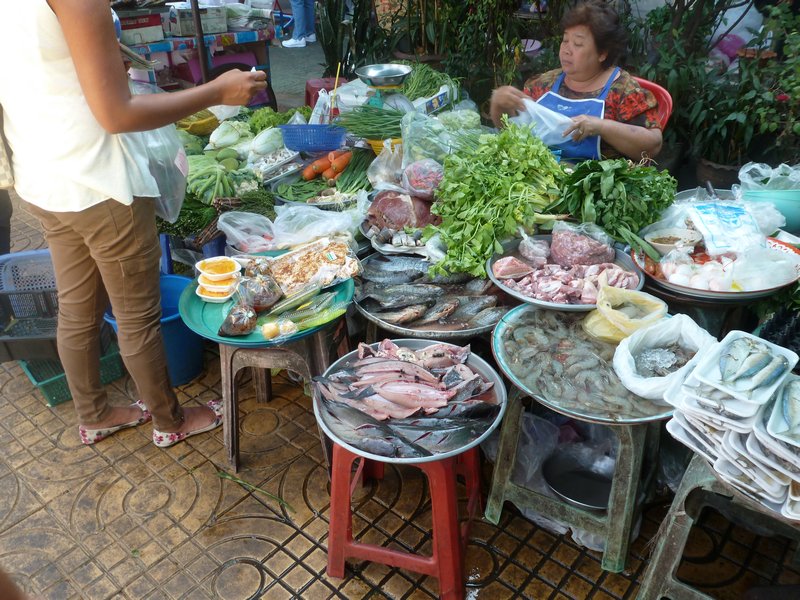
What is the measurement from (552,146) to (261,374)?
2248 millimetres

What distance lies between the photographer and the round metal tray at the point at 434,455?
208cm

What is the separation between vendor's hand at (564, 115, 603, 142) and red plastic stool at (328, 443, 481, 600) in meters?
2.06

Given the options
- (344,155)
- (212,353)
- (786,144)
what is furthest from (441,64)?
(212,353)

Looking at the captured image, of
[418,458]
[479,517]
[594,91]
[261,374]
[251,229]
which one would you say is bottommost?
[479,517]

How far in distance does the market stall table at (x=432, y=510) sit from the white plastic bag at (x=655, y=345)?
475mm

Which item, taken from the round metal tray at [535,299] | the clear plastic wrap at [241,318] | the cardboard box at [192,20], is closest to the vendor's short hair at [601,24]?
the round metal tray at [535,299]

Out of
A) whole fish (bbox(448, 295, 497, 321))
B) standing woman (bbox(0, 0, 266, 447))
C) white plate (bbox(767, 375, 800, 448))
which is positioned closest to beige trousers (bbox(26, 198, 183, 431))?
standing woman (bbox(0, 0, 266, 447))

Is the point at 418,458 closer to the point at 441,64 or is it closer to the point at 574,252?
the point at 574,252

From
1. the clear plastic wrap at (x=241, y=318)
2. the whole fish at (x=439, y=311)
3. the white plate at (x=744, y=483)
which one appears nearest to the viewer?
the white plate at (x=744, y=483)

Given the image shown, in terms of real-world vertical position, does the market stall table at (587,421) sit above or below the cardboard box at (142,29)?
below

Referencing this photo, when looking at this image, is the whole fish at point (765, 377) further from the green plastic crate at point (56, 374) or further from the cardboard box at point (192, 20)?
the cardboard box at point (192, 20)

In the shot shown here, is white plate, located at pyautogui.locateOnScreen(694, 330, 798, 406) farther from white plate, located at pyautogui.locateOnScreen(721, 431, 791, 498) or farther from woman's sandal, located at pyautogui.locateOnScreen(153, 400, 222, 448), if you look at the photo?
A: woman's sandal, located at pyautogui.locateOnScreen(153, 400, 222, 448)

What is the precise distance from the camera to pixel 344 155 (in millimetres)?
4043

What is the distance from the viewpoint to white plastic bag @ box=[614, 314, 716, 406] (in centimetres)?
207
